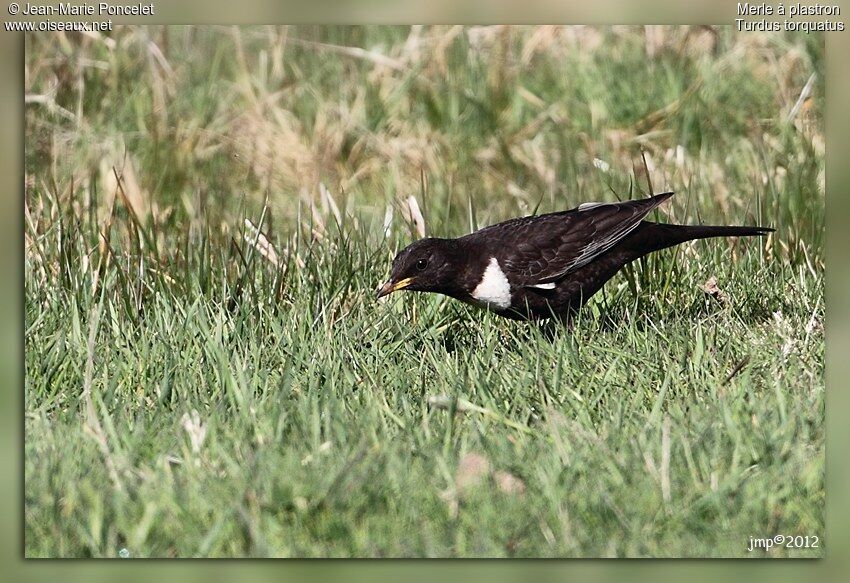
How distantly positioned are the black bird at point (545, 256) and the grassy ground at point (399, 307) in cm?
12

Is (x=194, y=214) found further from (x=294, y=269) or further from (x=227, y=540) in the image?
(x=227, y=540)

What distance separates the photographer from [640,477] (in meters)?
3.73

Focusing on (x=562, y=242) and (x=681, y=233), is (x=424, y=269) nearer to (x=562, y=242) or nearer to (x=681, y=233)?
(x=562, y=242)

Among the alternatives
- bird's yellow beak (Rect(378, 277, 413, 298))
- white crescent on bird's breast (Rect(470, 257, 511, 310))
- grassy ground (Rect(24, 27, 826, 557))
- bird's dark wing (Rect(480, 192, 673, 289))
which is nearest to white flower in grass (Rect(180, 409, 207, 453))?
grassy ground (Rect(24, 27, 826, 557))

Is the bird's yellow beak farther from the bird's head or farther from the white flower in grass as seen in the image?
the white flower in grass

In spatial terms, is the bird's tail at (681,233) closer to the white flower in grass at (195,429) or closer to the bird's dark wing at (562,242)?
the bird's dark wing at (562,242)

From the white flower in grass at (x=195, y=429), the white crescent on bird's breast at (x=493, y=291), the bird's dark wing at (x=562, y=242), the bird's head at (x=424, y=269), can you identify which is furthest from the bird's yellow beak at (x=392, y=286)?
the white flower in grass at (x=195, y=429)

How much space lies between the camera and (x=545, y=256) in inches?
213

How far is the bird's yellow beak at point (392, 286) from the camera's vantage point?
17.0ft

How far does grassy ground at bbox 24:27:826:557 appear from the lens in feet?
12.0

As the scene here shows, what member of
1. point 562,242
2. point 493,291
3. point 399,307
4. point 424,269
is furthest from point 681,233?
point 399,307

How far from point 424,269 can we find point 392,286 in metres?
0.18

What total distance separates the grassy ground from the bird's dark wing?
0.28 metres

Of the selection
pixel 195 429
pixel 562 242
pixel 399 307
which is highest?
pixel 562 242
